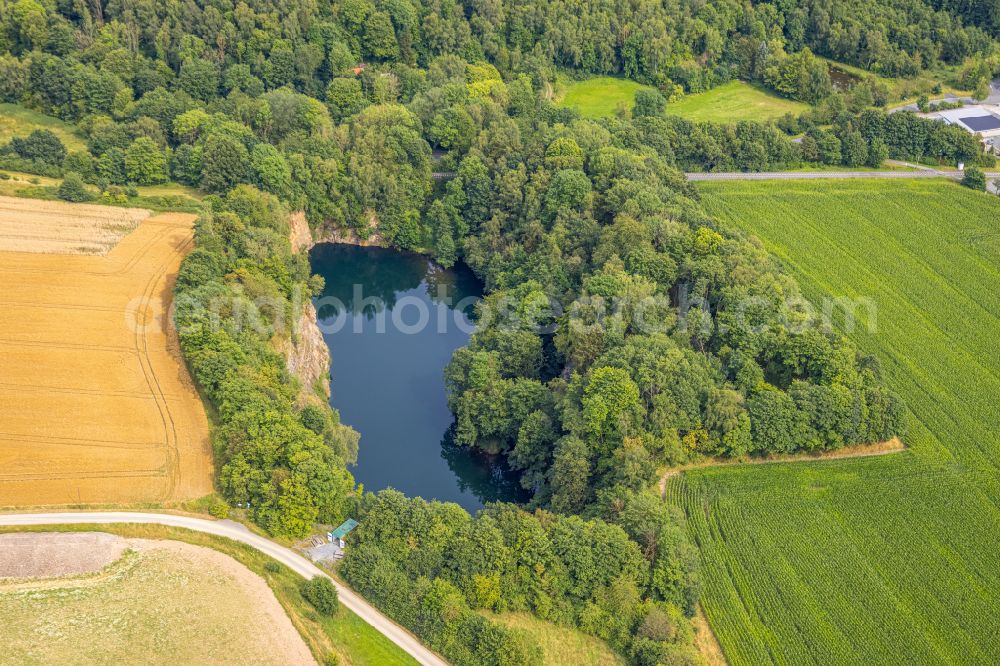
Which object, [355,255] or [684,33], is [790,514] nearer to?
[355,255]

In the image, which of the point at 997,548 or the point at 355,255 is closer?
the point at 997,548

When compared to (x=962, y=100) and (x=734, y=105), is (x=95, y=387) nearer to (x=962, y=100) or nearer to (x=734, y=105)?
(x=734, y=105)

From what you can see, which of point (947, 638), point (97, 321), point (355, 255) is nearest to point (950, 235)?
point (947, 638)

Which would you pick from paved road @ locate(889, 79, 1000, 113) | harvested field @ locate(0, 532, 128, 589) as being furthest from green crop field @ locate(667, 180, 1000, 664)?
harvested field @ locate(0, 532, 128, 589)

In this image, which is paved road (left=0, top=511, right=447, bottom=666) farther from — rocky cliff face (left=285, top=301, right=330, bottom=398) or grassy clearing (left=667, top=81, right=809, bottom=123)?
grassy clearing (left=667, top=81, right=809, bottom=123)

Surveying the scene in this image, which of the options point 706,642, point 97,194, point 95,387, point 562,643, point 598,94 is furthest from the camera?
point 598,94

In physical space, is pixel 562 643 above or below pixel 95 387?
below

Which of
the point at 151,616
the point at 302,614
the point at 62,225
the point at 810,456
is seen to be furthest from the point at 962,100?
the point at 151,616
